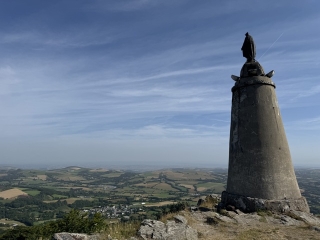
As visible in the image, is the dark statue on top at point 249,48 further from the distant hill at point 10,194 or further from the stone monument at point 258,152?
the distant hill at point 10,194

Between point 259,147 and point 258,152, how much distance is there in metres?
0.16

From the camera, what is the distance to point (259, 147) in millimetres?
7828

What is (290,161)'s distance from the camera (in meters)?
8.01

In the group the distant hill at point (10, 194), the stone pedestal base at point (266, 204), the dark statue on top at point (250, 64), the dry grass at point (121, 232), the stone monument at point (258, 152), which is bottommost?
the distant hill at point (10, 194)

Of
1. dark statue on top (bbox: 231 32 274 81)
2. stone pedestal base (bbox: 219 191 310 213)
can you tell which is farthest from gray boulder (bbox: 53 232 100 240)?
dark statue on top (bbox: 231 32 274 81)

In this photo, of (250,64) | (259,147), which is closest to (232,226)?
(259,147)

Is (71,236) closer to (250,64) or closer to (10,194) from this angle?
(250,64)

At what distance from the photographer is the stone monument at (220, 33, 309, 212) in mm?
7492

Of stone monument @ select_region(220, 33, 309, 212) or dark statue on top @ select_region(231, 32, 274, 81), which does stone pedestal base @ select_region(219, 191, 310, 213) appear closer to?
stone monument @ select_region(220, 33, 309, 212)

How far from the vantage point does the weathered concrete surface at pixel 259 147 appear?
7578 mm

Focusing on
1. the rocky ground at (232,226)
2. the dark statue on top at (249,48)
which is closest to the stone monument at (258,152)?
the dark statue on top at (249,48)

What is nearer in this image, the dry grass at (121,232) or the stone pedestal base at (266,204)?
the dry grass at (121,232)

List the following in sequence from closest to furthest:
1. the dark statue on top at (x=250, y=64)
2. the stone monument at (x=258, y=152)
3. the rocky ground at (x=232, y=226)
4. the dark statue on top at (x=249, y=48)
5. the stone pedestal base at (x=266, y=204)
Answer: the rocky ground at (x=232, y=226), the stone pedestal base at (x=266, y=204), the stone monument at (x=258, y=152), the dark statue on top at (x=250, y=64), the dark statue on top at (x=249, y=48)

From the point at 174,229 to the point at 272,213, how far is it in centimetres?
314
